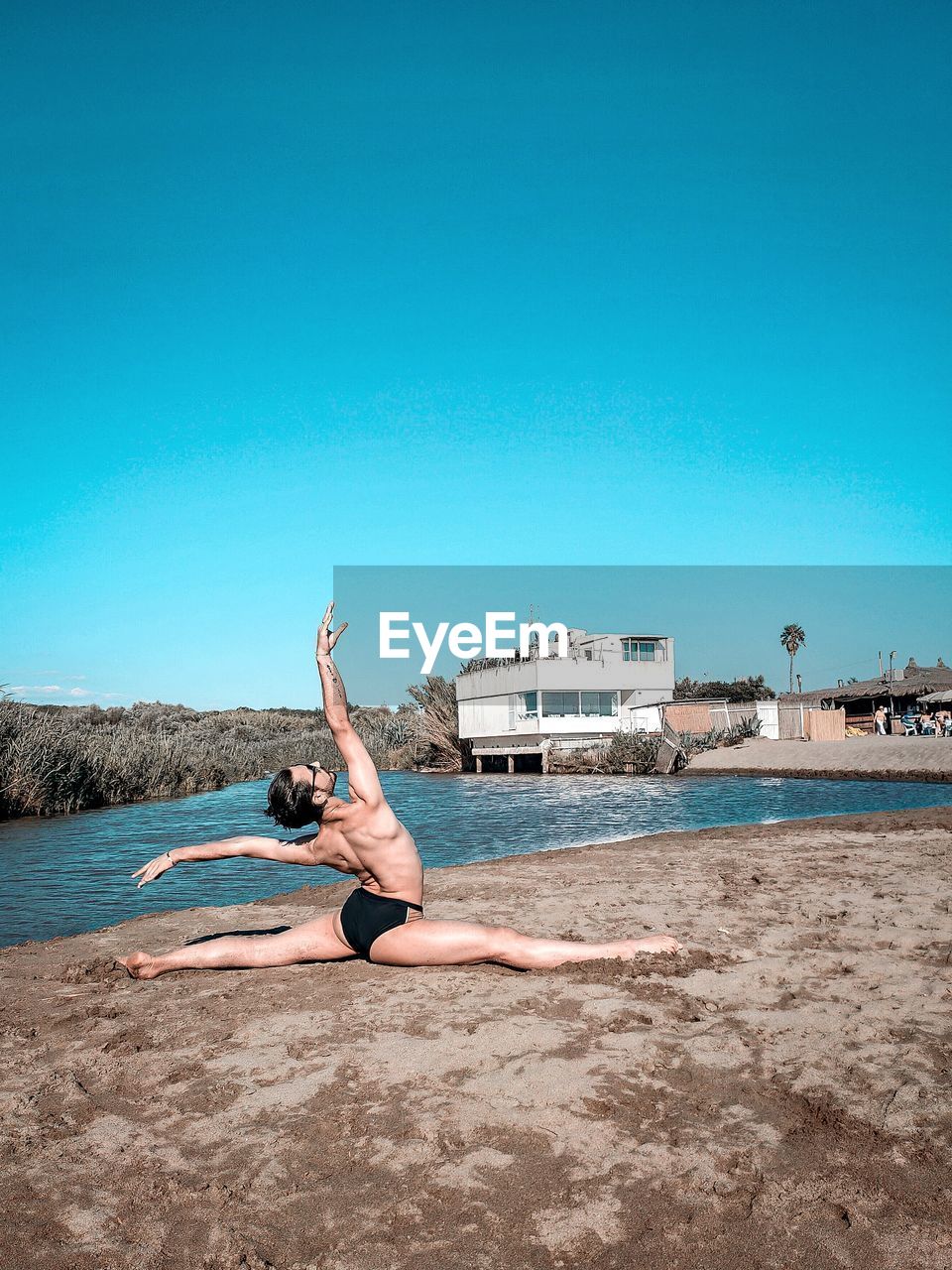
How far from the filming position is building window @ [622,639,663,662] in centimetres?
4631

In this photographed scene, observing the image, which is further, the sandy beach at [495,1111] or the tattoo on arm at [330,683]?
the tattoo on arm at [330,683]

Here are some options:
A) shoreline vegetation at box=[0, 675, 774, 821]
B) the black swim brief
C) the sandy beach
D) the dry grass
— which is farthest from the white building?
the sandy beach

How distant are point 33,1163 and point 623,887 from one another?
5.59 meters

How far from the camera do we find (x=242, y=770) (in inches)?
1312

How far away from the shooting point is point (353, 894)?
16.3ft

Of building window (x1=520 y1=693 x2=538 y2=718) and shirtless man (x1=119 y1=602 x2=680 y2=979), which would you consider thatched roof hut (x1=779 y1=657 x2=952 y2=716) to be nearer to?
building window (x1=520 y1=693 x2=538 y2=718)

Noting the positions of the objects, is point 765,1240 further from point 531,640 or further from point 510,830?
point 531,640

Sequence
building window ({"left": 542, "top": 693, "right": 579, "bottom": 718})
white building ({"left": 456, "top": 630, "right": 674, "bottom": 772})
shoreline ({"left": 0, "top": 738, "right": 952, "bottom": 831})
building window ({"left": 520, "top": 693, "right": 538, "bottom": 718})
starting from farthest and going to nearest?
building window ({"left": 542, "top": 693, "right": 579, "bottom": 718}) < building window ({"left": 520, "top": 693, "right": 538, "bottom": 718}) < white building ({"left": 456, "top": 630, "right": 674, "bottom": 772}) < shoreline ({"left": 0, "top": 738, "right": 952, "bottom": 831})

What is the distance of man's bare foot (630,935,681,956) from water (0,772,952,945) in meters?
4.81

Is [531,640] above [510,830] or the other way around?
above

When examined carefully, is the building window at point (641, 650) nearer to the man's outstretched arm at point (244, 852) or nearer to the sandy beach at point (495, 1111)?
the sandy beach at point (495, 1111)

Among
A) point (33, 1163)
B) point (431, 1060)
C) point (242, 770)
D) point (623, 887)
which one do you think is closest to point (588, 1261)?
point (431, 1060)

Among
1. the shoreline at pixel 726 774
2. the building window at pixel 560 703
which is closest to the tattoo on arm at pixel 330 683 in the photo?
the shoreline at pixel 726 774

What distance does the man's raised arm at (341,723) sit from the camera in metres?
4.55
